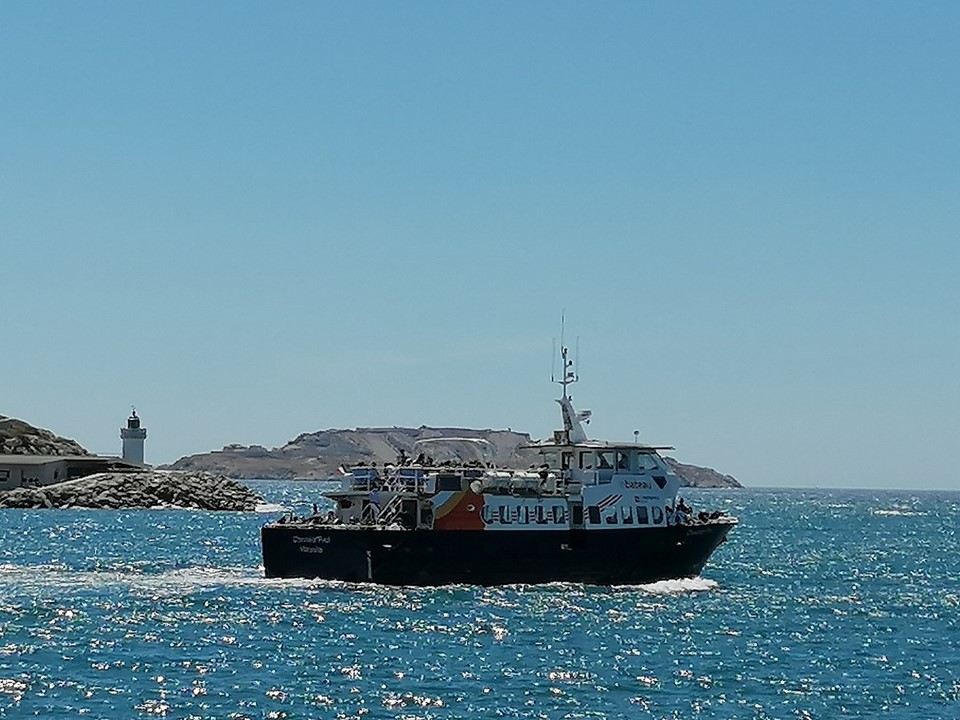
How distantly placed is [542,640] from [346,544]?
41.3 feet

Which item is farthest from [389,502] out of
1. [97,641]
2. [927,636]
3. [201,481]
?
[201,481]

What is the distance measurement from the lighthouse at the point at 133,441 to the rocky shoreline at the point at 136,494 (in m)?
20.1

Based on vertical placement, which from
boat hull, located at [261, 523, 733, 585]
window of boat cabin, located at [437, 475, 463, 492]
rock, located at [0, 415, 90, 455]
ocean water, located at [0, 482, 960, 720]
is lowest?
ocean water, located at [0, 482, 960, 720]

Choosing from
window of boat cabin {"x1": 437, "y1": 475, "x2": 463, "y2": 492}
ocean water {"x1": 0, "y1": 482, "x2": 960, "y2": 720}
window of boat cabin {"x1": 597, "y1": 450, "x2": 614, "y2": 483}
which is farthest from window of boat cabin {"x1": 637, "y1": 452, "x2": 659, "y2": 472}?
window of boat cabin {"x1": 437, "y1": 475, "x2": 463, "y2": 492}

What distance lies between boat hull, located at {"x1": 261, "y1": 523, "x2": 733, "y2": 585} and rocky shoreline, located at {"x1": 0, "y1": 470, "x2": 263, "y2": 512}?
75.5m

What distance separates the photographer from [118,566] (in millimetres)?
65875

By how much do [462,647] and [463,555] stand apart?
12687 mm

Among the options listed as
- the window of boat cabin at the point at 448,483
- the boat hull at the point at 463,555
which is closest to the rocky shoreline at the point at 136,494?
the boat hull at the point at 463,555

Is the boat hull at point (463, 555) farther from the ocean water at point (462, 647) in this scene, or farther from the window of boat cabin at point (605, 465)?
the window of boat cabin at point (605, 465)

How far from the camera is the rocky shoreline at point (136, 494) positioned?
5010 inches

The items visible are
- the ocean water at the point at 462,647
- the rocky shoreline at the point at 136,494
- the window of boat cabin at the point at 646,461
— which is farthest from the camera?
the rocky shoreline at the point at 136,494

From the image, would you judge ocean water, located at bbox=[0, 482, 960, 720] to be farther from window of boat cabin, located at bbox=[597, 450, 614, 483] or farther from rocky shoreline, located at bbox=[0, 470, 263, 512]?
rocky shoreline, located at bbox=[0, 470, 263, 512]

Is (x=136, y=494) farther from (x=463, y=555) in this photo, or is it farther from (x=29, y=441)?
(x=463, y=555)

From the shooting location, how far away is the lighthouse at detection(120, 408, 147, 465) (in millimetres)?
159875
